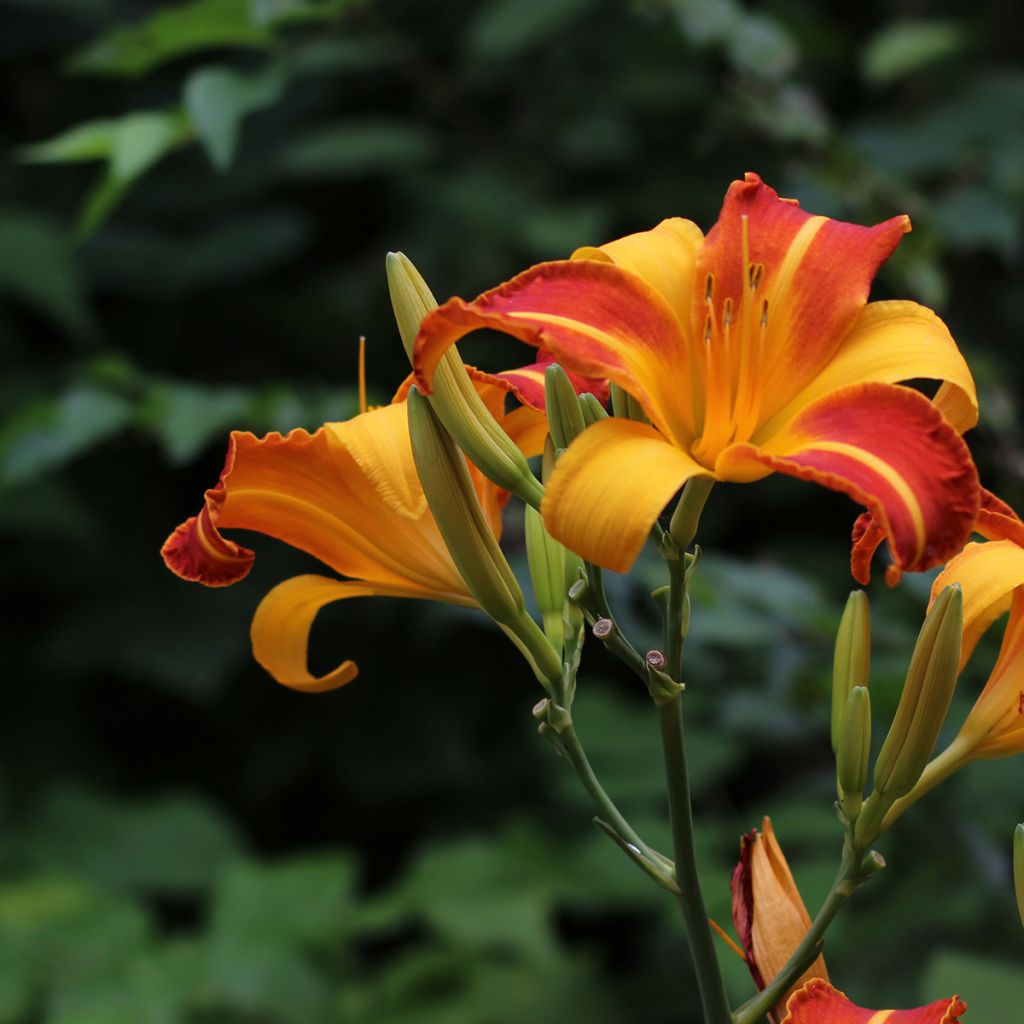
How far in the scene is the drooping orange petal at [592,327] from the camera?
1.89ft

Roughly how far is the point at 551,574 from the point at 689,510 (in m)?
0.13

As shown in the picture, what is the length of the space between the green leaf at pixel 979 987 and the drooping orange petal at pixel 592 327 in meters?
0.69

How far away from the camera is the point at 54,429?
1.59m

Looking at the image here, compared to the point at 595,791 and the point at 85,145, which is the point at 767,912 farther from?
the point at 85,145

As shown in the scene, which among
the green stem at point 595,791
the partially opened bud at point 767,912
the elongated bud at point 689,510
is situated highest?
the elongated bud at point 689,510

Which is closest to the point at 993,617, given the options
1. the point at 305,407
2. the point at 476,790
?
the point at 305,407

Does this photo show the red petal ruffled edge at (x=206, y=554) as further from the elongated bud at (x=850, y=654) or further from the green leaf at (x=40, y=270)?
the green leaf at (x=40, y=270)

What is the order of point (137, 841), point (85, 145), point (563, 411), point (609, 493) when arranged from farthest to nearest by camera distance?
point (137, 841) < point (85, 145) < point (563, 411) < point (609, 493)

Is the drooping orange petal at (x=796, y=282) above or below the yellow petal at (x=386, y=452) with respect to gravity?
above

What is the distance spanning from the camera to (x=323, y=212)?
263 cm

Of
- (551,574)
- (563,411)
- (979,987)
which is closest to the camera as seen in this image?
(563,411)

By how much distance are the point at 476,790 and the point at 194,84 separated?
1.40 meters

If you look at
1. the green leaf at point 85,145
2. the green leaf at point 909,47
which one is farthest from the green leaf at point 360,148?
the green leaf at point 909,47

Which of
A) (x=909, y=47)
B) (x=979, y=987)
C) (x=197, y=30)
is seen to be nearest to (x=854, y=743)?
(x=979, y=987)
